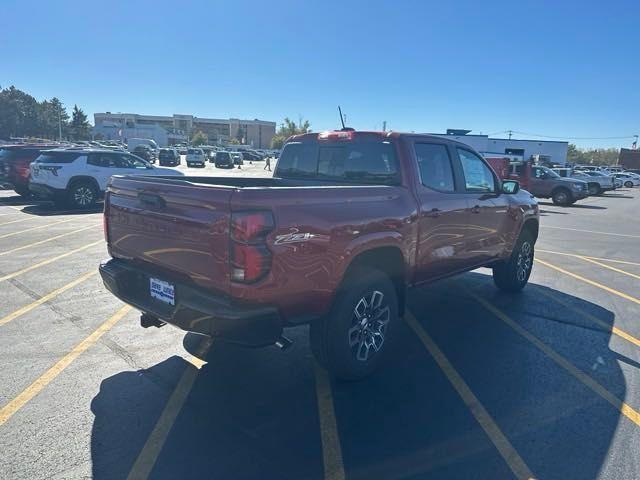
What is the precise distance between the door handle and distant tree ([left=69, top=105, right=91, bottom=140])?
11441 centimetres

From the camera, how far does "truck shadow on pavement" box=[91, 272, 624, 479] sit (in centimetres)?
276

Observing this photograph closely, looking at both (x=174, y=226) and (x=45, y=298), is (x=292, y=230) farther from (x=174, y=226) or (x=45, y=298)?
(x=45, y=298)

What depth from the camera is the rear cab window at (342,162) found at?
4.31m

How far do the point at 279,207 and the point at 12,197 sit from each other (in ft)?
52.6

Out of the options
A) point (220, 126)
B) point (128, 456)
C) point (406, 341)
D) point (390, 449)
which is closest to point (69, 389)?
point (128, 456)

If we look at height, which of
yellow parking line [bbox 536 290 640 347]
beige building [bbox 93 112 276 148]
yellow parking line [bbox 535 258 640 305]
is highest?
beige building [bbox 93 112 276 148]

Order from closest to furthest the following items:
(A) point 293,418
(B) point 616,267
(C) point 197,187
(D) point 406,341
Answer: (C) point 197,187
(A) point 293,418
(D) point 406,341
(B) point 616,267

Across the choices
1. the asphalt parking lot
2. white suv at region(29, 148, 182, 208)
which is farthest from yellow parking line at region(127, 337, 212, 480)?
white suv at region(29, 148, 182, 208)

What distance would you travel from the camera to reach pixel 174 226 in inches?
125

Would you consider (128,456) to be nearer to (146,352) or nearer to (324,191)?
(146,352)

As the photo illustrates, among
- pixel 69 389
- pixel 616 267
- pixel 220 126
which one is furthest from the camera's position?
pixel 220 126

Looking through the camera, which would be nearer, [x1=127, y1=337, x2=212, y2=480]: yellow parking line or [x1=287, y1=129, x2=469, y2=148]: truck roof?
[x1=127, y1=337, x2=212, y2=480]: yellow parking line

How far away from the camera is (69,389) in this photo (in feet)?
11.3

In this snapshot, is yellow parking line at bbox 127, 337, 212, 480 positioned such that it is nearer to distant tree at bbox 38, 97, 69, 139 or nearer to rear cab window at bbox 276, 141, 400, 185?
rear cab window at bbox 276, 141, 400, 185
